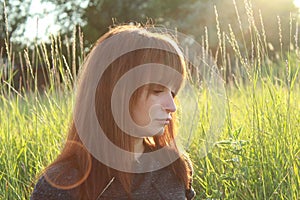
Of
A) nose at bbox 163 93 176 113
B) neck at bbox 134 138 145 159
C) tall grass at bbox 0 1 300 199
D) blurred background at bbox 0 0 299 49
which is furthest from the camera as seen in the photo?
blurred background at bbox 0 0 299 49

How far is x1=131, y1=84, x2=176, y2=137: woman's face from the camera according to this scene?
1.83 meters

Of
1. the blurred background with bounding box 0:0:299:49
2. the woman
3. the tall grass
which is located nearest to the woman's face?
the woman

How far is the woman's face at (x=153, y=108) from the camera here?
1.83 meters

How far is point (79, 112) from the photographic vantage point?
1.92 meters

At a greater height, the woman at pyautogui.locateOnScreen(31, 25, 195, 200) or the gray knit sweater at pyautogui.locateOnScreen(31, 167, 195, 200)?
the woman at pyautogui.locateOnScreen(31, 25, 195, 200)

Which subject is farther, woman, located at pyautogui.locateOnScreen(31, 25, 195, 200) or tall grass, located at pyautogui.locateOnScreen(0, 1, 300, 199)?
tall grass, located at pyautogui.locateOnScreen(0, 1, 300, 199)

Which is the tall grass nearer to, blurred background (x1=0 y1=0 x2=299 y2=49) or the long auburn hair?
the long auburn hair

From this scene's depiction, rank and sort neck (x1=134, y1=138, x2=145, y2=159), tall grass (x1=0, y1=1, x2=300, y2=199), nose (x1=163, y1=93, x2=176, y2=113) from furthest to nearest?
tall grass (x1=0, y1=1, x2=300, y2=199)
neck (x1=134, y1=138, x2=145, y2=159)
nose (x1=163, y1=93, x2=176, y2=113)

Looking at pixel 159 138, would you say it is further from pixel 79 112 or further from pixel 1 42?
pixel 1 42

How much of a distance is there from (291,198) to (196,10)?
13.0 m

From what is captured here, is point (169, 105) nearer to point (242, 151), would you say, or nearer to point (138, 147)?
point (138, 147)

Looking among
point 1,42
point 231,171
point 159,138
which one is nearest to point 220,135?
point 231,171

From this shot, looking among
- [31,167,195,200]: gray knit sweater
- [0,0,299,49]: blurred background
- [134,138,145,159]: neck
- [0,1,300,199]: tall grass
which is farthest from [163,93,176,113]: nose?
[0,0,299,49]: blurred background

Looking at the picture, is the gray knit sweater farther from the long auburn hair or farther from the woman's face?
the woman's face
